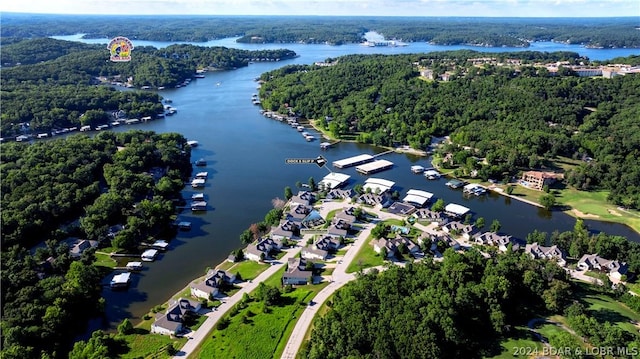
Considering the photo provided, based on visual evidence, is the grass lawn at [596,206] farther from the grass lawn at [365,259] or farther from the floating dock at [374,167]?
the grass lawn at [365,259]

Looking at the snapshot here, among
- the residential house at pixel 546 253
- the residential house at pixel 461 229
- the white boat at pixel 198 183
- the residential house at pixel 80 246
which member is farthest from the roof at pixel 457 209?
the residential house at pixel 80 246

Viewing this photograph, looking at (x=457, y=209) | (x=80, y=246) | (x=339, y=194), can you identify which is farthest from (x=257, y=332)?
(x=457, y=209)

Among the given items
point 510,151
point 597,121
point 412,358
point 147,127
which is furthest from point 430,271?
point 147,127

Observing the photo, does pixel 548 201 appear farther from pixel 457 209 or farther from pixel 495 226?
pixel 457 209

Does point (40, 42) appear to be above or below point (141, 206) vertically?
above

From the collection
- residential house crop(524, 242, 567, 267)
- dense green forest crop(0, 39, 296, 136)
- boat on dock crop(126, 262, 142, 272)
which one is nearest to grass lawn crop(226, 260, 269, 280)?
boat on dock crop(126, 262, 142, 272)

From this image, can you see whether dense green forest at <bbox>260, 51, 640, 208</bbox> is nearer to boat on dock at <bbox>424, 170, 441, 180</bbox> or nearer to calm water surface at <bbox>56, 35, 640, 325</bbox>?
boat on dock at <bbox>424, 170, 441, 180</bbox>

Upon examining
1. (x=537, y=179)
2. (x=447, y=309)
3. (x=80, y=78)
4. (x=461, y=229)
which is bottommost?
(x=461, y=229)

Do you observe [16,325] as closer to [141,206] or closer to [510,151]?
[141,206]
